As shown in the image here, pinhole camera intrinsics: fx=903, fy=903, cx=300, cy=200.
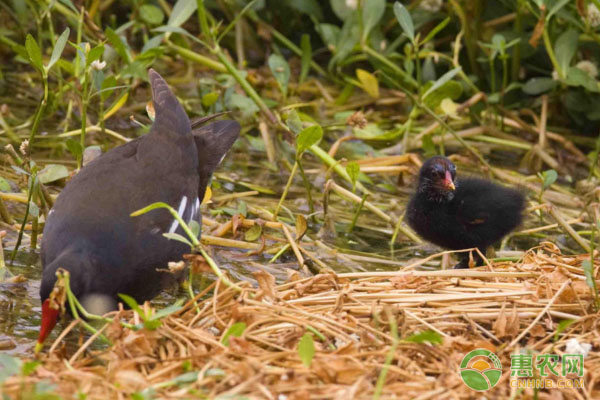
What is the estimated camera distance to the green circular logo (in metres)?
2.62

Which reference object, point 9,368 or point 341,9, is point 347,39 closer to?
point 341,9

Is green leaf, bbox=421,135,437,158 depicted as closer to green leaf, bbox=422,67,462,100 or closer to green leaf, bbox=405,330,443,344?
green leaf, bbox=422,67,462,100

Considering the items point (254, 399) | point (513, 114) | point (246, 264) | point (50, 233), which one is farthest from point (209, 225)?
point (513, 114)

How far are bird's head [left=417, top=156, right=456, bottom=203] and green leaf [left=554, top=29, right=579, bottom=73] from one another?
1674mm

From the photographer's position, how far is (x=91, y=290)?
119 inches

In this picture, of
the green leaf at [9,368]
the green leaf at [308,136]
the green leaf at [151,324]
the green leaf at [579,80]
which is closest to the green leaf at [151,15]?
the green leaf at [308,136]

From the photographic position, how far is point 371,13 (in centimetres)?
548

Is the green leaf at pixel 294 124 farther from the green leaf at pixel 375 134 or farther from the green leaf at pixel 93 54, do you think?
the green leaf at pixel 375 134

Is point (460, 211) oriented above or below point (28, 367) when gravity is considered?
below

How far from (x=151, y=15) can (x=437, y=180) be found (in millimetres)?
2376

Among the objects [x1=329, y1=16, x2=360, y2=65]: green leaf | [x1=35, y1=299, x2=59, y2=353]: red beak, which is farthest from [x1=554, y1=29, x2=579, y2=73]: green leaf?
[x1=35, y1=299, x2=59, y2=353]: red beak

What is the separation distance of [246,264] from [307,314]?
1.22m

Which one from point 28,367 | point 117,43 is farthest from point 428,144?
point 28,367

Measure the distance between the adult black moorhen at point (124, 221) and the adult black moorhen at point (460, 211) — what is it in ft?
3.32
